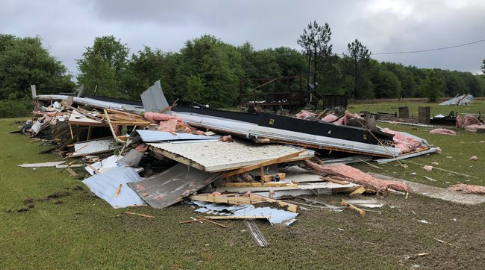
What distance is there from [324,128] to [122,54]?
48138 millimetres

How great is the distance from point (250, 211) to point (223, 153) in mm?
1940

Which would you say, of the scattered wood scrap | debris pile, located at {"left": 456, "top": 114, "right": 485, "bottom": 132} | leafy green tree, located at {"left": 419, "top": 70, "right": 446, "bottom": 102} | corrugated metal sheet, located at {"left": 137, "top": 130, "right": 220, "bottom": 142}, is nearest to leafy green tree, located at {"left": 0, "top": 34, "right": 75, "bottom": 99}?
corrugated metal sheet, located at {"left": 137, "top": 130, "right": 220, "bottom": 142}

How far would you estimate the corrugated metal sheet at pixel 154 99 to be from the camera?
11.9 m

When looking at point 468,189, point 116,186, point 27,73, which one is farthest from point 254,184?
point 27,73

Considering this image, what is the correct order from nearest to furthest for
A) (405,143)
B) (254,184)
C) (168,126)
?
(254,184), (168,126), (405,143)

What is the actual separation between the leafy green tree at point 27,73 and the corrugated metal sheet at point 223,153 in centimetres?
4262

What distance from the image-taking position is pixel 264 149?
25.4 feet

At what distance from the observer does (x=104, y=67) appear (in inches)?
1527

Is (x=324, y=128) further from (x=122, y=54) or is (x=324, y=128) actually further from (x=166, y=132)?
(x=122, y=54)

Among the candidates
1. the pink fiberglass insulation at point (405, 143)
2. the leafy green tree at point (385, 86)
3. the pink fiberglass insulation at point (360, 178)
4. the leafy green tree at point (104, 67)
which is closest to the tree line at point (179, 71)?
the leafy green tree at point (104, 67)

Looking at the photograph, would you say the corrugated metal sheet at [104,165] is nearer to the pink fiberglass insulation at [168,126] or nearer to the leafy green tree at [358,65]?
the pink fiberglass insulation at [168,126]

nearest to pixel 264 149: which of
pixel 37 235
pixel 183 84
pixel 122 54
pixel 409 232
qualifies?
pixel 409 232

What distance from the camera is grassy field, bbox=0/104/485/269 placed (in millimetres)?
3832

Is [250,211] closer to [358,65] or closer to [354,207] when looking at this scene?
[354,207]
